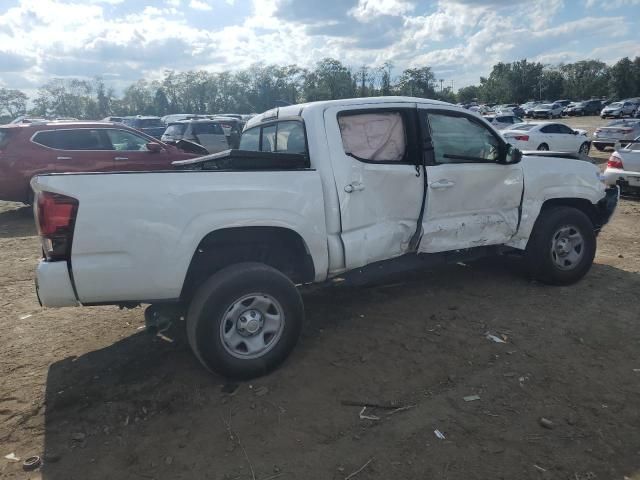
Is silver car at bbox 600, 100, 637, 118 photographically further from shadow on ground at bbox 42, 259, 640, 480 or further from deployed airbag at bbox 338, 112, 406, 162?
deployed airbag at bbox 338, 112, 406, 162

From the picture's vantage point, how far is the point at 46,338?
172 inches

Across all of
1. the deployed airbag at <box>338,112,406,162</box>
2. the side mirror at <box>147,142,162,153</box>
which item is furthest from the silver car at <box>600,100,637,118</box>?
the deployed airbag at <box>338,112,406,162</box>

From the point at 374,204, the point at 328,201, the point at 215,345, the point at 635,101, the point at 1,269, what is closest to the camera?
the point at 215,345

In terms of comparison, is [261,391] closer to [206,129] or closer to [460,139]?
[460,139]

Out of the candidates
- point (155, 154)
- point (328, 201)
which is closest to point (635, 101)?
point (155, 154)

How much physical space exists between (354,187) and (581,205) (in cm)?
300

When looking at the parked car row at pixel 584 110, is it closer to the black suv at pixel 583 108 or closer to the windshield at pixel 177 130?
the black suv at pixel 583 108

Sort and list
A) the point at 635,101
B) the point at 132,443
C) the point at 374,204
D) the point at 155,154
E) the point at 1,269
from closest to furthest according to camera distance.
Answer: the point at 132,443, the point at 374,204, the point at 1,269, the point at 155,154, the point at 635,101

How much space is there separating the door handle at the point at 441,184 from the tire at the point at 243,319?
5.35ft

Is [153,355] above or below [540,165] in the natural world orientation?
below

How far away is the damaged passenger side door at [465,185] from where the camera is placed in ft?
14.4

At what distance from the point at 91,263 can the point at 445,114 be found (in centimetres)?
324

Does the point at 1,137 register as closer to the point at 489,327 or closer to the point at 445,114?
the point at 445,114

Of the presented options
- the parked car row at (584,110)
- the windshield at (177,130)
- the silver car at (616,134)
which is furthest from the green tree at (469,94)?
the windshield at (177,130)
